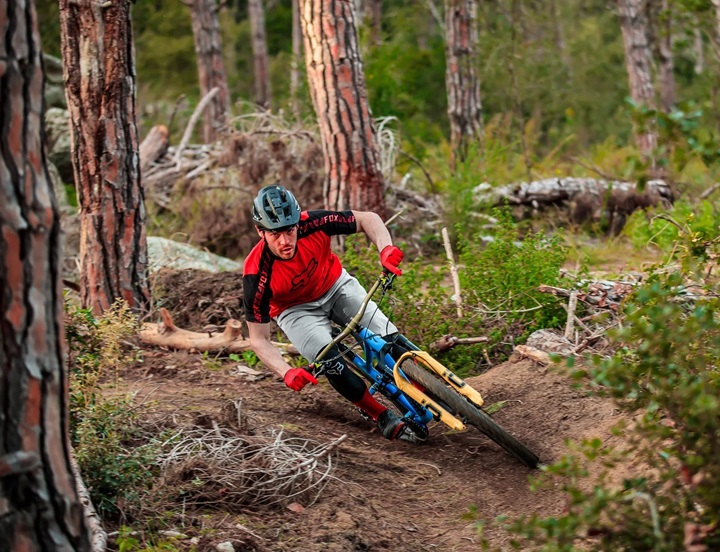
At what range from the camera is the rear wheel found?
17.8 ft

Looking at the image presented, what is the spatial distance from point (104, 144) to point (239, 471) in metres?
3.92

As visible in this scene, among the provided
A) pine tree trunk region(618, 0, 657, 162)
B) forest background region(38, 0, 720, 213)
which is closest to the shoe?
forest background region(38, 0, 720, 213)

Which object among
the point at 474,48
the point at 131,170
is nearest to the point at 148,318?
the point at 131,170

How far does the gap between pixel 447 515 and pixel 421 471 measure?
25.6 inches

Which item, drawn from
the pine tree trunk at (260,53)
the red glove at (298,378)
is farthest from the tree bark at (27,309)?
the pine tree trunk at (260,53)

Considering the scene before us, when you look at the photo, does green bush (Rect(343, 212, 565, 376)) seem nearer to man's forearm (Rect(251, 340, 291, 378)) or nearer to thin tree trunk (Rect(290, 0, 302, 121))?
man's forearm (Rect(251, 340, 291, 378))

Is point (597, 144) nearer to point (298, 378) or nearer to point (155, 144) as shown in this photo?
point (155, 144)

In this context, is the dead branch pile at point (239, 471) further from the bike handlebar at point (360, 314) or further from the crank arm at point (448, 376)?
the crank arm at point (448, 376)

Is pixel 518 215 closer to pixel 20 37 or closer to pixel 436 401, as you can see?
pixel 436 401

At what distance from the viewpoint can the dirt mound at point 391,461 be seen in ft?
15.3

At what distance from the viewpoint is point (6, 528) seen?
9.89ft

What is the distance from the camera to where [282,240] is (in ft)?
19.2

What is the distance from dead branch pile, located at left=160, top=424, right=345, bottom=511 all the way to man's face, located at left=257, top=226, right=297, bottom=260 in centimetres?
118

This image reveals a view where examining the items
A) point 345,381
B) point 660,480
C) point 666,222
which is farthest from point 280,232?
point 666,222
